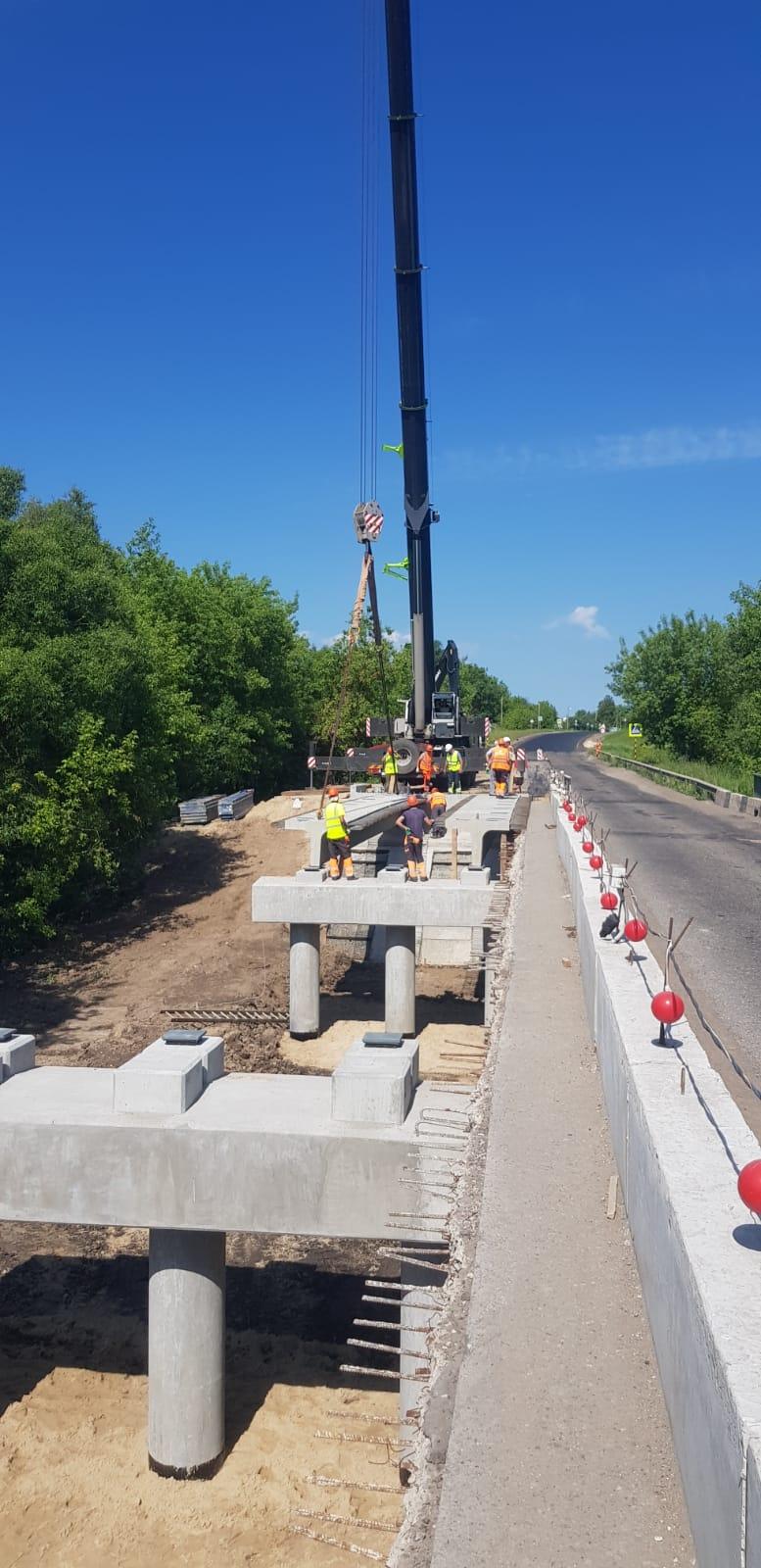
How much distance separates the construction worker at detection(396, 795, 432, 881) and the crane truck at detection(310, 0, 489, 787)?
6.37 meters

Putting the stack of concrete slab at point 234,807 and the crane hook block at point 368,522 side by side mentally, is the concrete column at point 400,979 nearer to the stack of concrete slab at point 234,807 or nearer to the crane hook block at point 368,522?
the crane hook block at point 368,522

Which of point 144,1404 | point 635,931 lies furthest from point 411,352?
point 144,1404

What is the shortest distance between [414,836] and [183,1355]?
10.4 meters

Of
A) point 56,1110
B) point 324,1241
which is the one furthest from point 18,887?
point 56,1110

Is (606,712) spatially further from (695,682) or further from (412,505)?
(412,505)

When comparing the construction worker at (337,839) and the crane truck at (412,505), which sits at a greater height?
the crane truck at (412,505)

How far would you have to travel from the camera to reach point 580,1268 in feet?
18.4

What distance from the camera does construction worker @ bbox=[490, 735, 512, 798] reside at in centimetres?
2920

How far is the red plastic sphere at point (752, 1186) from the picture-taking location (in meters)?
3.60

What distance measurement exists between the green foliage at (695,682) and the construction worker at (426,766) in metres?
26.4

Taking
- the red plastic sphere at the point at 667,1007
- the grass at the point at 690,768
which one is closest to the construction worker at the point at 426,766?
the grass at the point at 690,768

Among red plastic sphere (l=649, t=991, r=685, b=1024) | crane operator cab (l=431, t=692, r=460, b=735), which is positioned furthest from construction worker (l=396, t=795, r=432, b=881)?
red plastic sphere (l=649, t=991, r=685, b=1024)

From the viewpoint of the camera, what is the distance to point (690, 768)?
46.6 metres

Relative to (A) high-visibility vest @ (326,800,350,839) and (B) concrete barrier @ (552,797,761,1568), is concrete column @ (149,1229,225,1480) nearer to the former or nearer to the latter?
(B) concrete barrier @ (552,797,761,1568)
